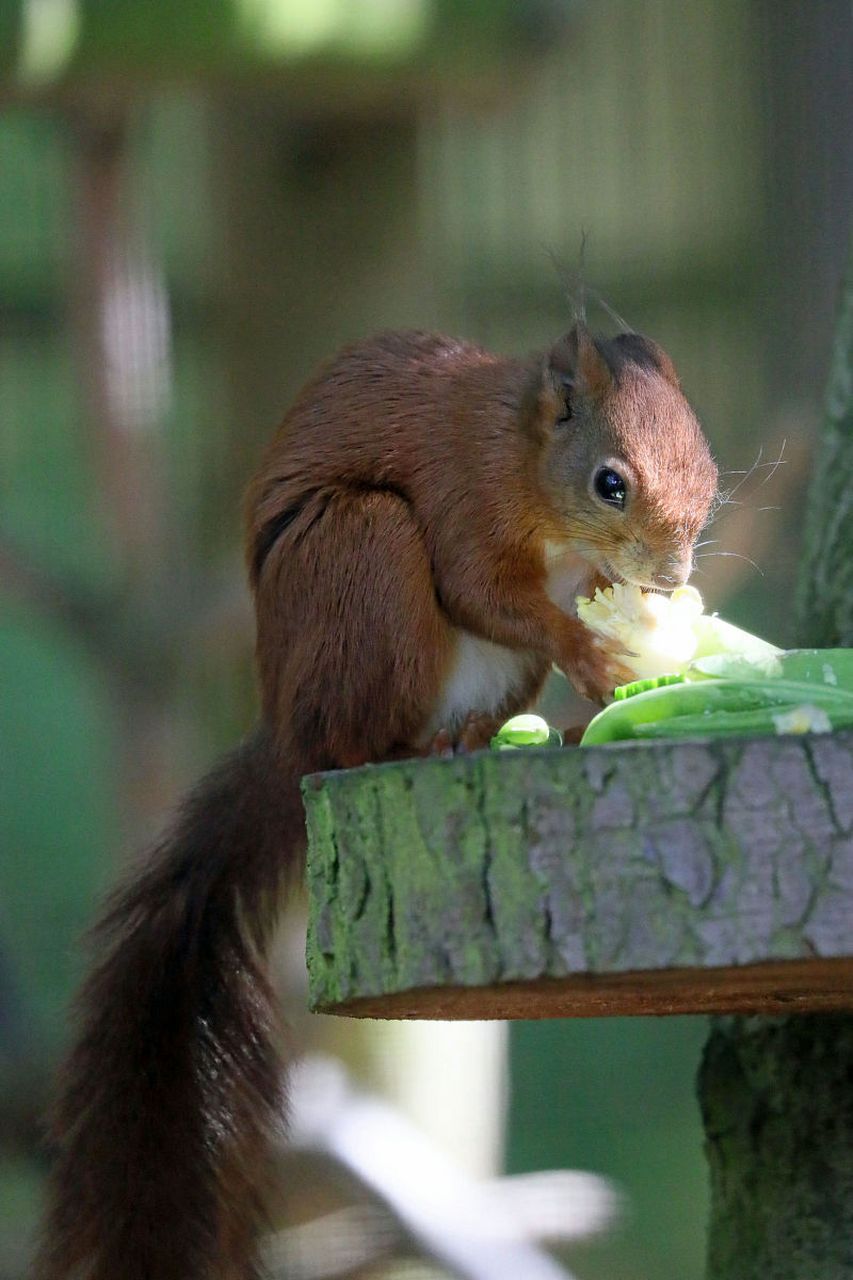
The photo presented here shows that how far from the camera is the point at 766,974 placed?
3.27ft

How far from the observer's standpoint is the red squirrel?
4.62 ft

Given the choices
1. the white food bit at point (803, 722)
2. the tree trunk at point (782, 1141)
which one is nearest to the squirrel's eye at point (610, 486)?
the tree trunk at point (782, 1141)

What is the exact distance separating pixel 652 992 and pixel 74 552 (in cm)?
330

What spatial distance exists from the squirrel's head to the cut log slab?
599 millimetres

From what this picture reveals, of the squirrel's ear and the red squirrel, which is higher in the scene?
the squirrel's ear

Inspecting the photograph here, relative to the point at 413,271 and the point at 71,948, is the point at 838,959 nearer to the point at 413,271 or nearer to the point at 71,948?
the point at 71,948

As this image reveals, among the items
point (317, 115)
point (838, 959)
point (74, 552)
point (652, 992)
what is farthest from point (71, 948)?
point (74, 552)

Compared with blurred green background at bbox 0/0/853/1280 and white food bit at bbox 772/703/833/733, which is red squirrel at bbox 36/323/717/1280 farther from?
white food bit at bbox 772/703/833/733

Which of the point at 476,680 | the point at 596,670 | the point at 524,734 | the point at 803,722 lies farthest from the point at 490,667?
the point at 803,722

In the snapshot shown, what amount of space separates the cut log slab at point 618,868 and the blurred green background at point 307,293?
3.31 feet

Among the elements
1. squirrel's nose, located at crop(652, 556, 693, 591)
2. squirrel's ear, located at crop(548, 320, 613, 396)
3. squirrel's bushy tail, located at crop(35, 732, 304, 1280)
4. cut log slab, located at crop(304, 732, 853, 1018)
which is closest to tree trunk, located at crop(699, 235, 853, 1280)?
squirrel's nose, located at crop(652, 556, 693, 591)

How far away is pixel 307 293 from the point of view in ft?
9.21

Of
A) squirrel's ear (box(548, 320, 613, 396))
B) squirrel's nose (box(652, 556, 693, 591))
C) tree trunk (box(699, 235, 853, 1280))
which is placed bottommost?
tree trunk (box(699, 235, 853, 1280))

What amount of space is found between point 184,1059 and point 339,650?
0.35 meters
